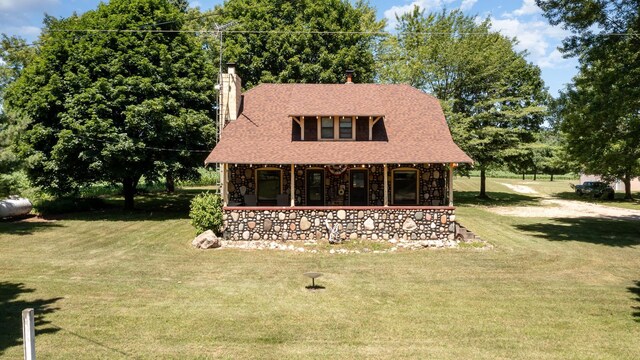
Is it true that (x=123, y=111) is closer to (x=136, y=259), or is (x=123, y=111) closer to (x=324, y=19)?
(x=136, y=259)

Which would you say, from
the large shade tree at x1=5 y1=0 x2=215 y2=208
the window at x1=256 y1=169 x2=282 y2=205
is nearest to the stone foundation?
the window at x1=256 y1=169 x2=282 y2=205

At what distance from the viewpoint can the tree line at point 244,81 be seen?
20531mm

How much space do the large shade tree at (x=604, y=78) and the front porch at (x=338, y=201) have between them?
715 cm

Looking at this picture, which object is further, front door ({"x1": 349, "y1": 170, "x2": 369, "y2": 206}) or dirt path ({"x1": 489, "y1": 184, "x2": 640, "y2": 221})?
dirt path ({"x1": 489, "y1": 184, "x2": 640, "y2": 221})

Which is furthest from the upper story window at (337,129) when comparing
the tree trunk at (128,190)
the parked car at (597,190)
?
the parked car at (597,190)

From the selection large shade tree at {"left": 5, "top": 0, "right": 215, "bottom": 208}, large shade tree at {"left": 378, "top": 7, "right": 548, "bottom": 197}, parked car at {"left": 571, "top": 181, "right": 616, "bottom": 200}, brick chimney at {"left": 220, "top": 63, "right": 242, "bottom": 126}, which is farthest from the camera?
parked car at {"left": 571, "top": 181, "right": 616, "bottom": 200}

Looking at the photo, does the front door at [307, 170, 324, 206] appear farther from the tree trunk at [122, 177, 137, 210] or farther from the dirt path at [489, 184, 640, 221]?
the dirt path at [489, 184, 640, 221]

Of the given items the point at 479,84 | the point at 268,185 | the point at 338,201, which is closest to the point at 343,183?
the point at 338,201

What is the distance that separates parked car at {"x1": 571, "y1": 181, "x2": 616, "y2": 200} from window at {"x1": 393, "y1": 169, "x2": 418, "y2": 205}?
30.1m

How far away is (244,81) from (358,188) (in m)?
16.8

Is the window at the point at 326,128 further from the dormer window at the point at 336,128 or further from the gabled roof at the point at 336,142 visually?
the gabled roof at the point at 336,142

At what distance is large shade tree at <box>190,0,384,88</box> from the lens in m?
32.7

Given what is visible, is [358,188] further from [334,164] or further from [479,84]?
[479,84]

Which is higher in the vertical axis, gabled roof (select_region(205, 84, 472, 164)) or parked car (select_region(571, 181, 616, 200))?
gabled roof (select_region(205, 84, 472, 164))
